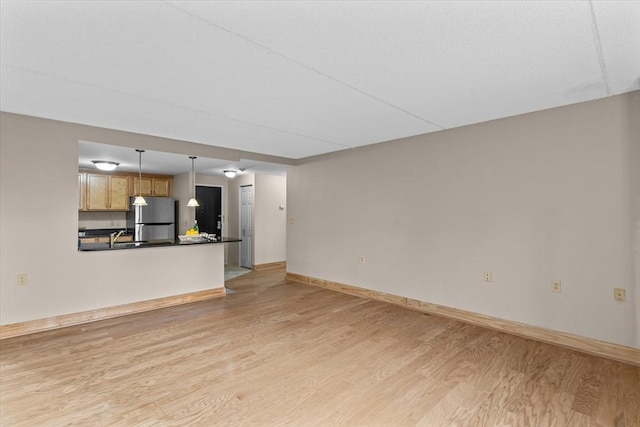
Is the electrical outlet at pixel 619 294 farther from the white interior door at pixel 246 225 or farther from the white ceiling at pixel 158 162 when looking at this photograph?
the white interior door at pixel 246 225

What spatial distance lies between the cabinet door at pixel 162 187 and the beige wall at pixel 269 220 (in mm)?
2140

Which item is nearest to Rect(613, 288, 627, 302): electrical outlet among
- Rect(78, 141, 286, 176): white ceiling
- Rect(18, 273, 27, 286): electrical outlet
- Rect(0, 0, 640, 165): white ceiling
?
Rect(0, 0, 640, 165): white ceiling

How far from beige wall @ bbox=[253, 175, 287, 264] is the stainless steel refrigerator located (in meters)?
1.95

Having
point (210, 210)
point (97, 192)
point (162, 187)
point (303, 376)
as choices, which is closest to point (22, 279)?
point (303, 376)

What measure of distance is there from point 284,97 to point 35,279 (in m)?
3.39

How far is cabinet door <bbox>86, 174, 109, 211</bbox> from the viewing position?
20.8 feet

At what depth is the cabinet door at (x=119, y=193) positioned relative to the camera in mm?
6594

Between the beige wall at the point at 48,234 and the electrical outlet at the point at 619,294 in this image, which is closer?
the electrical outlet at the point at 619,294

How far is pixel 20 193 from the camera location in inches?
132

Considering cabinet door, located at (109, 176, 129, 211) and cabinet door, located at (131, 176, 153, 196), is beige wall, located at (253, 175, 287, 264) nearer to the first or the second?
cabinet door, located at (131, 176, 153, 196)

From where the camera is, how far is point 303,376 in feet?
8.34

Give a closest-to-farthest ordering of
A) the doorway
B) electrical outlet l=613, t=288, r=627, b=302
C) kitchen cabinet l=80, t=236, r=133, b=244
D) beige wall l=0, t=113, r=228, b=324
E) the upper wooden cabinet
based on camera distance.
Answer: electrical outlet l=613, t=288, r=627, b=302 → beige wall l=0, t=113, r=228, b=324 → kitchen cabinet l=80, t=236, r=133, b=244 → the upper wooden cabinet → the doorway

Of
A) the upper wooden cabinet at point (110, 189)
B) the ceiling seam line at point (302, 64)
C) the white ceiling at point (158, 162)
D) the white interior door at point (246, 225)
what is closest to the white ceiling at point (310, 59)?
the ceiling seam line at point (302, 64)

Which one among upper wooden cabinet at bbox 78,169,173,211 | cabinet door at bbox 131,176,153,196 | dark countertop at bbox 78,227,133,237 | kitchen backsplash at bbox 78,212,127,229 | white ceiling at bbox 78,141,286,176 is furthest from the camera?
cabinet door at bbox 131,176,153,196
